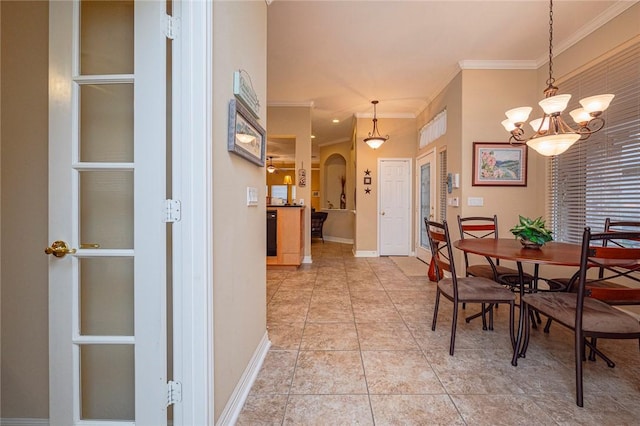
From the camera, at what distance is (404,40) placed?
3.31 meters

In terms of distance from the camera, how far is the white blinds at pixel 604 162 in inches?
103

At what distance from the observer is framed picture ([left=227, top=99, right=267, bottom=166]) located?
4.62 ft

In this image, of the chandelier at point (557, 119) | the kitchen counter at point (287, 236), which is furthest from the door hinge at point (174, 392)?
the kitchen counter at point (287, 236)

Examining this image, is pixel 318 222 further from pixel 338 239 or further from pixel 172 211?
pixel 172 211

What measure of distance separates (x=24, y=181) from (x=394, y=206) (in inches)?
224

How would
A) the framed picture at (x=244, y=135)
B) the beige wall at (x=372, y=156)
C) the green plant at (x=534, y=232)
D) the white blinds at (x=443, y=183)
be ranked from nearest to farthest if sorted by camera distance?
the framed picture at (x=244, y=135), the green plant at (x=534, y=232), the white blinds at (x=443, y=183), the beige wall at (x=372, y=156)

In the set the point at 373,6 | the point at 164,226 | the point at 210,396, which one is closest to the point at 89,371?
the point at 210,396

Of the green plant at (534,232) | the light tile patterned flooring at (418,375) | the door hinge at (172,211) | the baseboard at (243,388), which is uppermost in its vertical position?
the door hinge at (172,211)

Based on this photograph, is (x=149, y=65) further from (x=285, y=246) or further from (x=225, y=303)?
(x=285, y=246)

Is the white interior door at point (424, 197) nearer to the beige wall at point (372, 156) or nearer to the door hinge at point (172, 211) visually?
the beige wall at point (372, 156)

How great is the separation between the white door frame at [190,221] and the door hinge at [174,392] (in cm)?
2

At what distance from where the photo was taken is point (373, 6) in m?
2.74

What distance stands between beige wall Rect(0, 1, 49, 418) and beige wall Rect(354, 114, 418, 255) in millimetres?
5271

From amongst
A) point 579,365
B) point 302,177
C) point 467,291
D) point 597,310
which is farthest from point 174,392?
point 302,177
